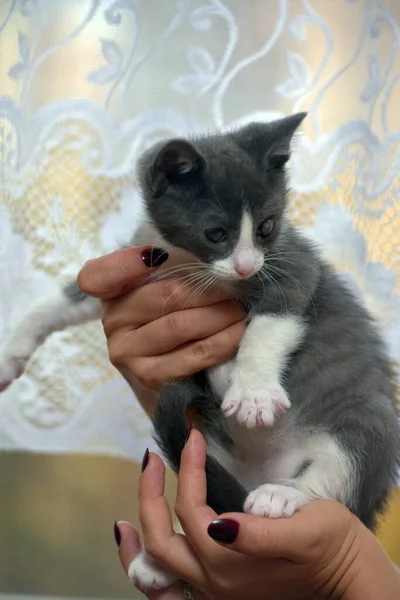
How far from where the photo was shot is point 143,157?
48.1 inches

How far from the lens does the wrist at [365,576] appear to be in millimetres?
952

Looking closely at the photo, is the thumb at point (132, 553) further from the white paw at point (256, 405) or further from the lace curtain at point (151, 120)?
the lace curtain at point (151, 120)

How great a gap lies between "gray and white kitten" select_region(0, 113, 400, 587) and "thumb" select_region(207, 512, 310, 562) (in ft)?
0.27

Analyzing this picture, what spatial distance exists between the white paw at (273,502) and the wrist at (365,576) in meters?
0.13

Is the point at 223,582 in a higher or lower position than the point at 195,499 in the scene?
lower

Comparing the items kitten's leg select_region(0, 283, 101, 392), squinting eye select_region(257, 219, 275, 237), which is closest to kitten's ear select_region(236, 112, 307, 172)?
squinting eye select_region(257, 219, 275, 237)

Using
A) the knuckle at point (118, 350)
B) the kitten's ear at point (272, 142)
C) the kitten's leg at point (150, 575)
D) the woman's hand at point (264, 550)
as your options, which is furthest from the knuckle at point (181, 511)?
the kitten's ear at point (272, 142)

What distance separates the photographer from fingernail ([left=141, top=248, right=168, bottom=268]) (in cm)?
119

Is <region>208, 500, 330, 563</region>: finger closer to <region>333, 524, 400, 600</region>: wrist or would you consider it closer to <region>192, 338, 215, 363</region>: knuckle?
<region>333, 524, 400, 600</region>: wrist

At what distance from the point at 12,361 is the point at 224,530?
2.52 ft

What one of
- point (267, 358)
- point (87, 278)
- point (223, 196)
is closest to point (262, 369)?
point (267, 358)

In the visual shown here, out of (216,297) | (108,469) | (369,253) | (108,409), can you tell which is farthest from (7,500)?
(369,253)

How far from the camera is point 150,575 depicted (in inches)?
42.6

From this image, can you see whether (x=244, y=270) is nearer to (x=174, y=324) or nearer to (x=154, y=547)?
(x=174, y=324)
